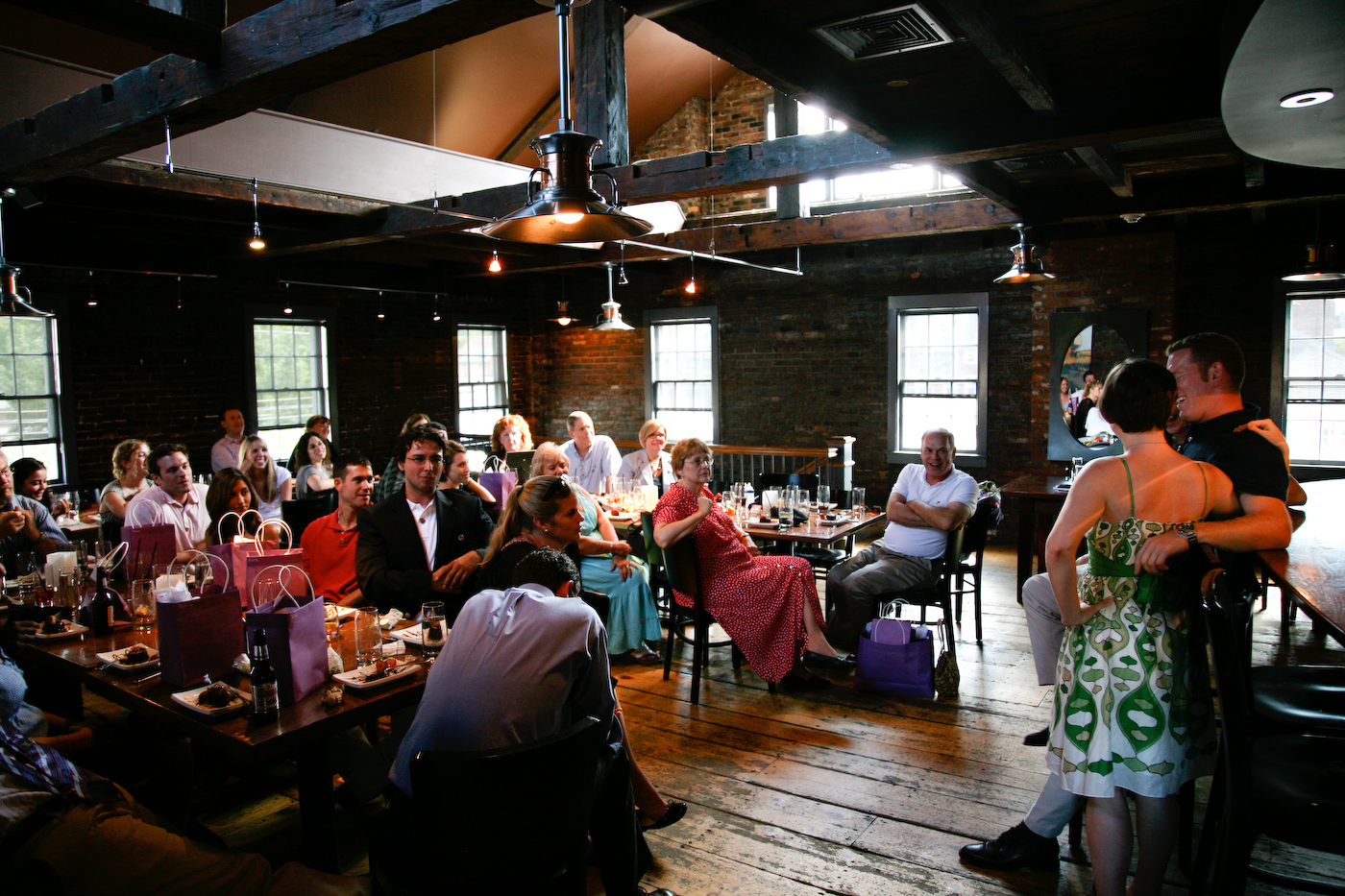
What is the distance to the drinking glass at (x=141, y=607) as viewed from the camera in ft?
10.5

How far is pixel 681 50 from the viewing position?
9766mm

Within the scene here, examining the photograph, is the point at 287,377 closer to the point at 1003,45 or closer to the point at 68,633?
the point at 68,633

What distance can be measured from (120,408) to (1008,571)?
333 inches

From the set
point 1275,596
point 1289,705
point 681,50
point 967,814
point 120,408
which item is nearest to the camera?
point 1289,705

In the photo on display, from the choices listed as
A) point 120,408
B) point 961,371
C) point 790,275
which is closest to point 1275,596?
point 961,371

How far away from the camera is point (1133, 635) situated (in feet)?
7.66

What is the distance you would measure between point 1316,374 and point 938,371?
11.2 feet

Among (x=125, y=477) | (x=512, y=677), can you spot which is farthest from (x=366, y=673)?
(x=125, y=477)

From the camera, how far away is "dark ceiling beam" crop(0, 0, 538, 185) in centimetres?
268

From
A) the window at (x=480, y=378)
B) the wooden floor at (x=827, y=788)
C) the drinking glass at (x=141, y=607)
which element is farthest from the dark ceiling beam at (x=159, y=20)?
the window at (x=480, y=378)

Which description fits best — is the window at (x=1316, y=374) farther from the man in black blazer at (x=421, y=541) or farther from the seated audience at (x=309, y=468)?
the seated audience at (x=309, y=468)

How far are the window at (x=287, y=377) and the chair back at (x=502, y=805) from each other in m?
8.19

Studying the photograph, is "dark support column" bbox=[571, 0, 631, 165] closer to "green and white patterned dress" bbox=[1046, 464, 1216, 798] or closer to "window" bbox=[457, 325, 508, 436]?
"green and white patterned dress" bbox=[1046, 464, 1216, 798]

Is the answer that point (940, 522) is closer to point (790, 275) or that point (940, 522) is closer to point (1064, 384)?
point (1064, 384)
